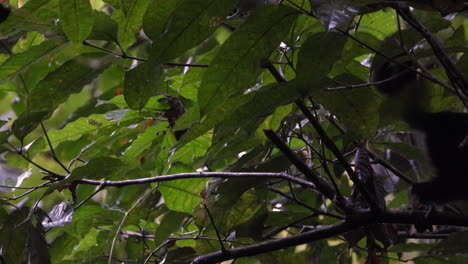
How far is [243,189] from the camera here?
3.26 feet

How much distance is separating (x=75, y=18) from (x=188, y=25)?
0.60 ft

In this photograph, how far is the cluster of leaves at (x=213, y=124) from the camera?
809mm

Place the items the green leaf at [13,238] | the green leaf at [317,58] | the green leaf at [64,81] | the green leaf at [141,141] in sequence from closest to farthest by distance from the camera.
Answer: the green leaf at [317,58]
the green leaf at [64,81]
the green leaf at [13,238]
the green leaf at [141,141]

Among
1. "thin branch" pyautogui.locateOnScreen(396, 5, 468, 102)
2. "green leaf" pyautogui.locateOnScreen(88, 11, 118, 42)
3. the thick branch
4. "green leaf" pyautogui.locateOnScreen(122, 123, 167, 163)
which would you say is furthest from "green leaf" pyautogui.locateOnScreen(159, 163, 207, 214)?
"thin branch" pyautogui.locateOnScreen(396, 5, 468, 102)

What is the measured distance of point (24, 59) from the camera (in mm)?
967

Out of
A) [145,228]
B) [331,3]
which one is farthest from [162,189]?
[331,3]

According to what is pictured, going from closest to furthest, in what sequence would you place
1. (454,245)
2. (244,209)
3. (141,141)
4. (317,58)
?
1. (317,58)
2. (454,245)
3. (244,209)
4. (141,141)

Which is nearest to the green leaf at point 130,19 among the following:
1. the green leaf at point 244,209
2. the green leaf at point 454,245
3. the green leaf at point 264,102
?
the green leaf at point 264,102

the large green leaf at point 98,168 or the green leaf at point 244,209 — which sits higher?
the large green leaf at point 98,168

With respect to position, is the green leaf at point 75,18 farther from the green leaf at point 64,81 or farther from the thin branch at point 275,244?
the thin branch at point 275,244

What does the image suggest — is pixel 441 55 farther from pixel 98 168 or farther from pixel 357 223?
pixel 98 168

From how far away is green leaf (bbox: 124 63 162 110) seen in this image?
880 mm

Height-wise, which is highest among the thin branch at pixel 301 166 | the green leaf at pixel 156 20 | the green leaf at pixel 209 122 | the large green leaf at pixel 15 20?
the green leaf at pixel 156 20

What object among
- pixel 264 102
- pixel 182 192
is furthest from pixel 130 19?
pixel 182 192
